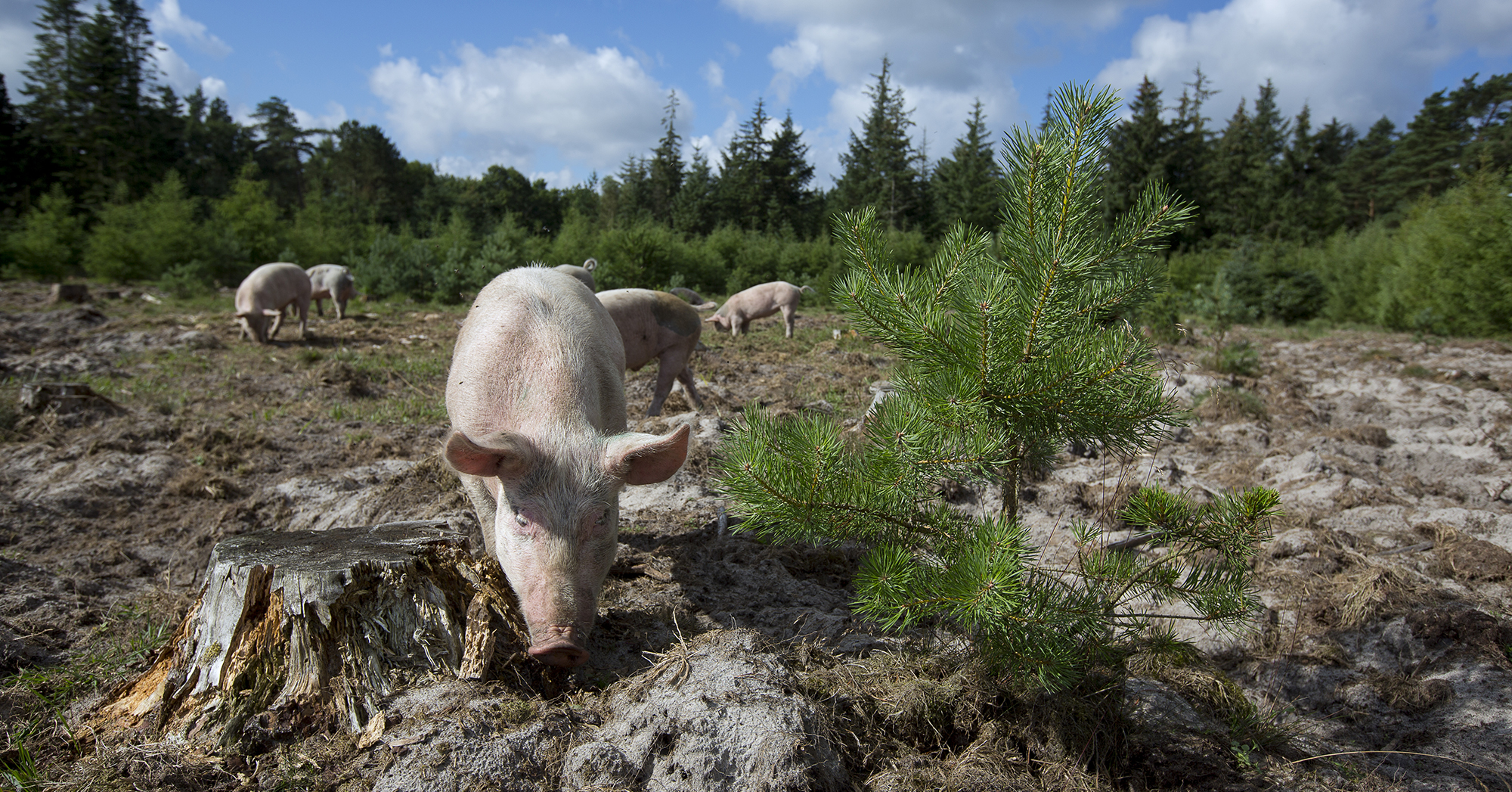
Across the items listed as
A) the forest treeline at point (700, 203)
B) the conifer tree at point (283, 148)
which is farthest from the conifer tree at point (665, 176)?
the conifer tree at point (283, 148)

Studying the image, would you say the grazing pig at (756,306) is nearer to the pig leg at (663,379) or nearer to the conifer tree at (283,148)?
the pig leg at (663,379)

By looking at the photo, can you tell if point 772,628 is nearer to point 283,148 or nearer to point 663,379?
point 663,379

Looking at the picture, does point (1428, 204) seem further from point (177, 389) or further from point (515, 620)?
point (177, 389)

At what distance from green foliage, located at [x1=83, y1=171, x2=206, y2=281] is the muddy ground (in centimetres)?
1641

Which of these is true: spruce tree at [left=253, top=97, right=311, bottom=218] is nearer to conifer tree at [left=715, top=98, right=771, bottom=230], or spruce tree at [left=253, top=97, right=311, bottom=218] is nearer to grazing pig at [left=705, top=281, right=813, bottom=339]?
conifer tree at [left=715, top=98, right=771, bottom=230]

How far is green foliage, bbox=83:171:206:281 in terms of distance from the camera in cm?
2067

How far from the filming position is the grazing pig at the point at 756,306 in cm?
1525

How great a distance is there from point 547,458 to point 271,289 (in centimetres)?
1245

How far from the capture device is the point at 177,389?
7.95 meters

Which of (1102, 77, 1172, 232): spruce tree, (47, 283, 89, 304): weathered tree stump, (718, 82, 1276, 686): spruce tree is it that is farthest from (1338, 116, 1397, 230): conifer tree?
(47, 283, 89, 304): weathered tree stump

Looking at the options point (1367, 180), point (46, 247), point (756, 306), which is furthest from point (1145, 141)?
point (46, 247)

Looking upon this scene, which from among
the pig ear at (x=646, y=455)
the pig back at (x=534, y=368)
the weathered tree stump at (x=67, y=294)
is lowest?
the pig ear at (x=646, y=455)

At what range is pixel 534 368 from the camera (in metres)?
3.16

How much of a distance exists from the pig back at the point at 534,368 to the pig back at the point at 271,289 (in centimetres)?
1054
